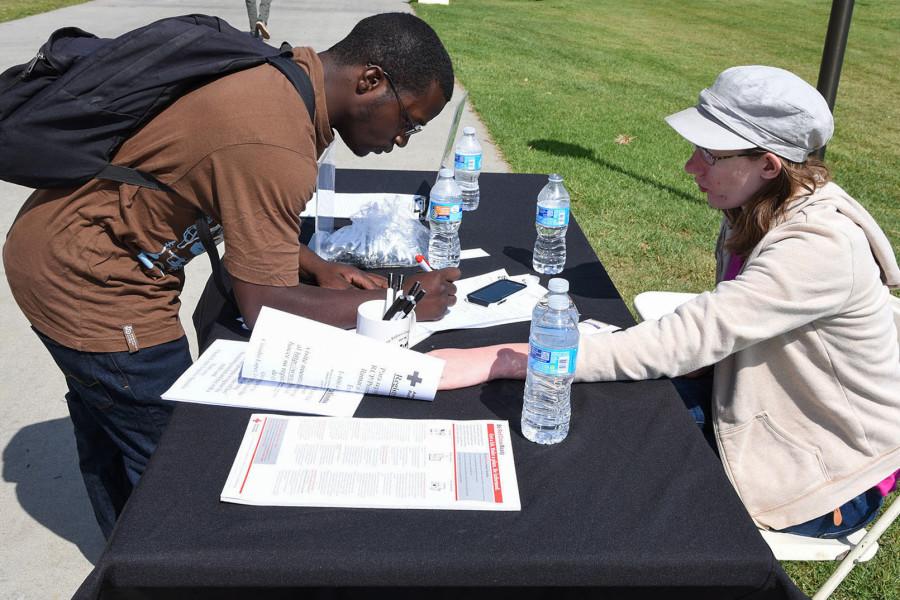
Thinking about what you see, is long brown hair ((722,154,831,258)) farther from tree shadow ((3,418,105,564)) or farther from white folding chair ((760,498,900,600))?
tree shadow ((3,418,105,564))

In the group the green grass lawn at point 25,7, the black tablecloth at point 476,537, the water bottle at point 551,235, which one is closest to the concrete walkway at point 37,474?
the black tablecloth at point 476,537

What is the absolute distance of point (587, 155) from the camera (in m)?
7.61

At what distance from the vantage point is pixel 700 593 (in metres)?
1.43

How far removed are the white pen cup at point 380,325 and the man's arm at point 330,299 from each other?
0.09 meters

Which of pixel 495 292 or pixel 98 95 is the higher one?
pixel 98 95

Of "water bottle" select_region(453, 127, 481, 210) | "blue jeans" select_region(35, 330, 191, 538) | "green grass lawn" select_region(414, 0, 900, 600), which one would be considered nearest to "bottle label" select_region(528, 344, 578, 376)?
"blue jeans" select_region(35, 330, 191, 538)

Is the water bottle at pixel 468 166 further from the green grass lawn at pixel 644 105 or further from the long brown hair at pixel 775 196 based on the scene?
the green grass lawn at pixel 644 105

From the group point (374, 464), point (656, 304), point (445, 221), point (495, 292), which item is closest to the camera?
point (374, 464)

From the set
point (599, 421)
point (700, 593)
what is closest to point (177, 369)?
point (599, 421)

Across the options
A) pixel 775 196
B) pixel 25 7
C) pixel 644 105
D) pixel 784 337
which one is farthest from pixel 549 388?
pixel 25 7

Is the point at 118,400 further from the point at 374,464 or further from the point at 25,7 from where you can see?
the point at 25,7

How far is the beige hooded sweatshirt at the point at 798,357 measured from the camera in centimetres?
183

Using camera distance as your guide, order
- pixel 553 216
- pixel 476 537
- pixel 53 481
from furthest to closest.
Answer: pixel 53 481 → pixel 553 216 → pixel 476 537

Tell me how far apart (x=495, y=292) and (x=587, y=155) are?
5.56m
